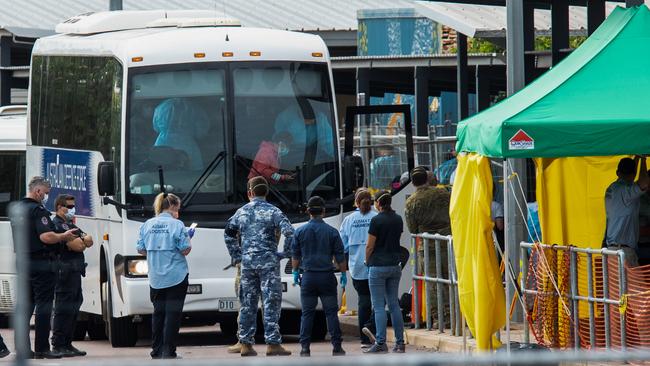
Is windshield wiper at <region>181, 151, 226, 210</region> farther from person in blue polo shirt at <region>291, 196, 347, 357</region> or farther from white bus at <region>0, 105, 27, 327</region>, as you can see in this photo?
white bus at <region>0, 105, 27, 327</region>

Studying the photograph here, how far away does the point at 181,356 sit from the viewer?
1533 centimetres

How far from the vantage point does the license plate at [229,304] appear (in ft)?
53.6

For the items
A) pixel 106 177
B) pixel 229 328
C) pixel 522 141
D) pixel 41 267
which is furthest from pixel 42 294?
pixel 522 141

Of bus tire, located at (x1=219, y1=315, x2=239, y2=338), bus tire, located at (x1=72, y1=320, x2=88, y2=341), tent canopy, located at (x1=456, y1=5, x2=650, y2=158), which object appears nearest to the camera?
tent canopy, located at (x1=456, y1=5, x2=650, y2=158)

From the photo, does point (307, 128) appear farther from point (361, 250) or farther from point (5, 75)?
point (5, 75)

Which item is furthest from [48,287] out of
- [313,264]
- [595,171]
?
[595,171]

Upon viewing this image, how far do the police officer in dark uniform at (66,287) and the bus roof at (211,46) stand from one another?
7.03 feet

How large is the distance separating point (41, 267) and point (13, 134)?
643 centimetres

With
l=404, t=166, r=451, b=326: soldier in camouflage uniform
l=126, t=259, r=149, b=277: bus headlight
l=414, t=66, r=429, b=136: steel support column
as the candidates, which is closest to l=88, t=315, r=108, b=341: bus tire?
l=126, t=259, r=149, b=277: bus headlight

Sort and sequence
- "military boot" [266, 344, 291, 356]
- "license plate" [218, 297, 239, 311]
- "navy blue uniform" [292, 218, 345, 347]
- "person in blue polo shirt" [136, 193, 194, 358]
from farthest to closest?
"license plate" [218, 297, 239, 311] < "military boot" [266, 344, 291, 356] < "navy blue uniform" [292, 218, 345, 347] < "person in blue polo shirt" [136, 193, 194, 358]

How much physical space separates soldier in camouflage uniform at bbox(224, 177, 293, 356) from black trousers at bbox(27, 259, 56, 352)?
1843 mm

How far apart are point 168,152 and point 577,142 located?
5.84 meters

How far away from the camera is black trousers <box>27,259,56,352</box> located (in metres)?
15.0

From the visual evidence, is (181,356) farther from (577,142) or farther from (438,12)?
(438,12)
